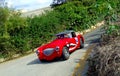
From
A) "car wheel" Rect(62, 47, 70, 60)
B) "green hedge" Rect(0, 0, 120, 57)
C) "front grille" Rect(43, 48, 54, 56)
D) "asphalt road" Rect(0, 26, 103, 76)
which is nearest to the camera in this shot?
"asphalt road" Rect(0, 26, 103, 76)

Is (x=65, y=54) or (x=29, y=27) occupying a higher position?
(x=29, y=27)

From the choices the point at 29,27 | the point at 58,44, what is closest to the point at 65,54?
the point at 58,44

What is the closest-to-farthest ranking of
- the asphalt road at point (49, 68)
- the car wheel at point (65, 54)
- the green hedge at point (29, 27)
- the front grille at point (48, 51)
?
the asphalt road at point (49, 68)
the car wheel at point (65, 54)
the front grille at point (48, 51)
the green hedge at point (29, 27)

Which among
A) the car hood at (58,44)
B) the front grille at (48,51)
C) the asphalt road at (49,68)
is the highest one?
the car hood at (58,44)

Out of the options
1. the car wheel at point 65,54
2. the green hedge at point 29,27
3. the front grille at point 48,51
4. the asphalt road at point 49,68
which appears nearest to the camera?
the asphalt road at point 49,68

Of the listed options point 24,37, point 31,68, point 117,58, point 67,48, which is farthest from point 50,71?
point 24,37

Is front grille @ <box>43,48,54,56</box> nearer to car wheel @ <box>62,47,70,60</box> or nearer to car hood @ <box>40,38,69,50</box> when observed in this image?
car hood @ <box>40,38,69,50</box>

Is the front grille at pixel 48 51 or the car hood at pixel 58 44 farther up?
the car hood at pixel 58 44

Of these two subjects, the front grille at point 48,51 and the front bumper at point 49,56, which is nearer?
the front bumper at point 49,56

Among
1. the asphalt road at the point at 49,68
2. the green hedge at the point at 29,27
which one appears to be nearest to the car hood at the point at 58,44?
the asphalt road at the point at 49,68

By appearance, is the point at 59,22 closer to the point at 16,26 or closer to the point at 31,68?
the point at 16,26

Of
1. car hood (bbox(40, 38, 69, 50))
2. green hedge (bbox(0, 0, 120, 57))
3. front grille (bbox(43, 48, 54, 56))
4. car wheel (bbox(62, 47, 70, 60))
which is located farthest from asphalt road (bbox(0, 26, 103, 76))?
green hedge (bbox(0, 0, 120, 57))

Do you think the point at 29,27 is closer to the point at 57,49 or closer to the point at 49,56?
the point at 49,56

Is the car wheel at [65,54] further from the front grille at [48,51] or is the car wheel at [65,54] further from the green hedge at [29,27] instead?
the green hedge at [29,27]
